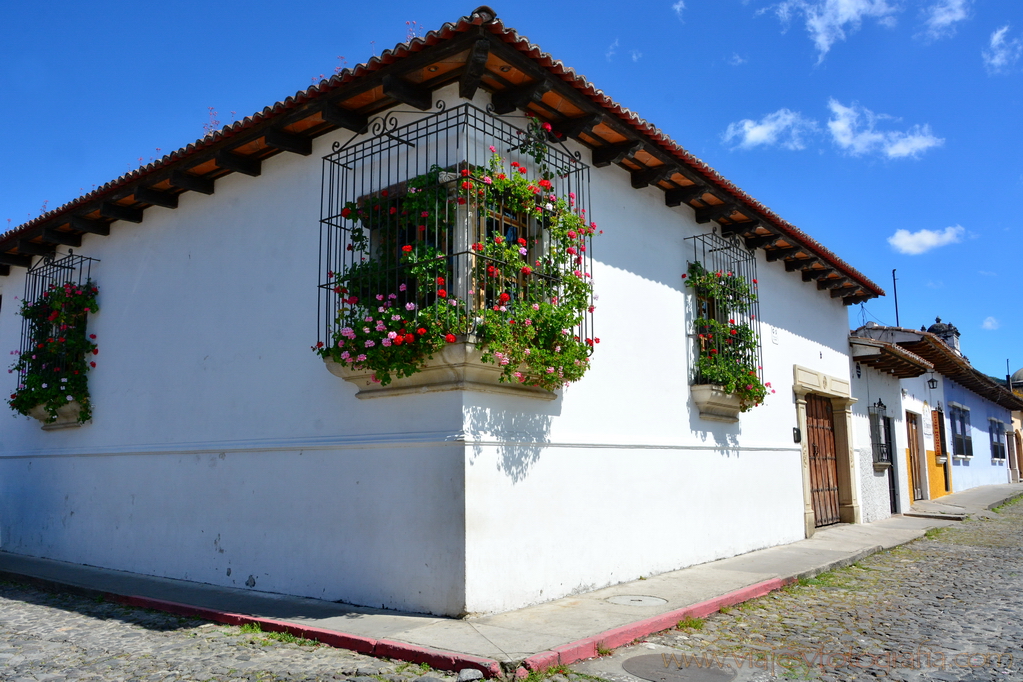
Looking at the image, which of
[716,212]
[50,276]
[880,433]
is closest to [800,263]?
[716,212]

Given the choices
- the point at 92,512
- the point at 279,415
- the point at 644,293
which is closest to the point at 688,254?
the point at 644,293

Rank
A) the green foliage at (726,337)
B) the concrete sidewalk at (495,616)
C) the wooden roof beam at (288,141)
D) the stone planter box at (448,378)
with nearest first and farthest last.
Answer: the concrete sidewalk at (495,616) → the stone planter box at (448,378) → the wooden roof beam at (288,141) → the green foliage at (726,337)

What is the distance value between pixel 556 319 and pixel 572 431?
1255mm

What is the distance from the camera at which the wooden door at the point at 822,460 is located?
1228cm

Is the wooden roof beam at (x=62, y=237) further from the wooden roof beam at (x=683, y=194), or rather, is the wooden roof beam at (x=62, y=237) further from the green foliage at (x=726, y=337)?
the green foliage at (x=726, y=337)

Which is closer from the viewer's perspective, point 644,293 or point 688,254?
point 644,293

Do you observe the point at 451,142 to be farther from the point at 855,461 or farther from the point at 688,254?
the point at 855,461

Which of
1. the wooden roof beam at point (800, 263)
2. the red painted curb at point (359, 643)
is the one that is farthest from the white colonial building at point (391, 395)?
the wooden roof beam at point (800, 263)

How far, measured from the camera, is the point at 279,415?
7.54 meters

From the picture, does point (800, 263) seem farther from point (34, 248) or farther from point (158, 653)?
point (34, 248)

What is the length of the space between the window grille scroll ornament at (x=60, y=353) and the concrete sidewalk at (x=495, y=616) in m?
1.94

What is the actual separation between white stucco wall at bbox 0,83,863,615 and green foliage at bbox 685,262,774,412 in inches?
12.8

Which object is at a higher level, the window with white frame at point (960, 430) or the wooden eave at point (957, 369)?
the wooden eave at point (957, 369)

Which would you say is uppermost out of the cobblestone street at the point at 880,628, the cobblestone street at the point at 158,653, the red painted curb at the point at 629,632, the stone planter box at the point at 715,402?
the stone planter box at the point at 715,402
